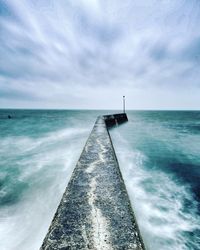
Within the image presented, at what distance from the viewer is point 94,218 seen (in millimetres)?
2621

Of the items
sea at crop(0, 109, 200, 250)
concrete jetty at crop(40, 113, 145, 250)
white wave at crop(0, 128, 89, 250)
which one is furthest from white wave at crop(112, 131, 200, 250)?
white wave at crop(0, 128, 89, 250)

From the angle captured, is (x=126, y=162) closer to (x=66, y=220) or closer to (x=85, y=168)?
(x=85, y=168)

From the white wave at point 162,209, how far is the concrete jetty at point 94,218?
129 centimetres

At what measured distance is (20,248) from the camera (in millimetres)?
3252

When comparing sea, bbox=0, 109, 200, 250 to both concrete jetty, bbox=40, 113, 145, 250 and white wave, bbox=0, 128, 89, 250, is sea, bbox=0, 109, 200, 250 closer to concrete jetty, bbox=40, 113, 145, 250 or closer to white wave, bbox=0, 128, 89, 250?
white wave, bbox=0, 128, 89, 250

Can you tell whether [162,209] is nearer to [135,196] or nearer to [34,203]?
[135,196]

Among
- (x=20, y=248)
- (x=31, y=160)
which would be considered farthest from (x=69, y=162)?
(x=20, y=248)

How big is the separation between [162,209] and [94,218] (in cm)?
283

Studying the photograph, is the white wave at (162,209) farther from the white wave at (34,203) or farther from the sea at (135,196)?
the white wave at (34,203)

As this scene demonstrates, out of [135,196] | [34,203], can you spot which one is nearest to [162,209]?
[135,196]

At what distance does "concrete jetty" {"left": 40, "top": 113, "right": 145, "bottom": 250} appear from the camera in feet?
7.07

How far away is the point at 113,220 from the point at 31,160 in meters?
7.99

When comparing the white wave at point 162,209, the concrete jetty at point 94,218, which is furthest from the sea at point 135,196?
the concrete jetty at point 94,218

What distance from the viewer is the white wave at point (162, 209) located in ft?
11.3
